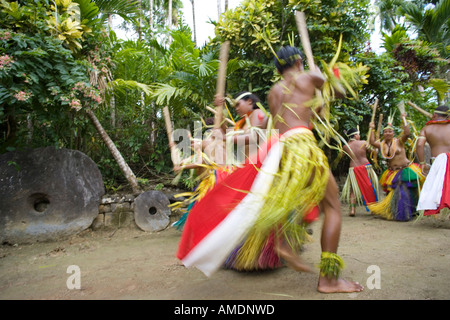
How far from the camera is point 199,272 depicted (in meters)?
2.60

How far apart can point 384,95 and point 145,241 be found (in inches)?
231

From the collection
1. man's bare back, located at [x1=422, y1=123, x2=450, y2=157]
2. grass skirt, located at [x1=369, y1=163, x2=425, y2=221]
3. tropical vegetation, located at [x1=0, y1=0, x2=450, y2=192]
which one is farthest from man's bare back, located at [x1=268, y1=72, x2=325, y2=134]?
grass skirt, located at [x1=369, y1=163, x2=425, y2=221]

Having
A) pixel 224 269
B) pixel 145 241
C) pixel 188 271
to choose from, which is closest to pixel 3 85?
pixel 145 241

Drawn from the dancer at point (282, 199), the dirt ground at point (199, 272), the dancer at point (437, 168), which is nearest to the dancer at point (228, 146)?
the dancer at point (282, 199)

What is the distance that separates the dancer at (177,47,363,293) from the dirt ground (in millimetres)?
304

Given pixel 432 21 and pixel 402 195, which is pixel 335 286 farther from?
pixel 432 21

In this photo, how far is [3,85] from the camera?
11.2 ft

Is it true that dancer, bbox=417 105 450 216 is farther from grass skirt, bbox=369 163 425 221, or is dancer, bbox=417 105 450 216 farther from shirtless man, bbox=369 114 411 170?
shirtless man, bbox=369 114 411 170

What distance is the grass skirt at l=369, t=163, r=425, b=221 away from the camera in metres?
4.86

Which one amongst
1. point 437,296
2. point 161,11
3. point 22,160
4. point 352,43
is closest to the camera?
point 437,296

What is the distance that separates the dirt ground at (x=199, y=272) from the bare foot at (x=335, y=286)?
4cm

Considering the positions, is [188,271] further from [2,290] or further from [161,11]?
[161,11]

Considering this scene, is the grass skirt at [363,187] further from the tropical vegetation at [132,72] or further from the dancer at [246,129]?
the dancer at [246,129]
